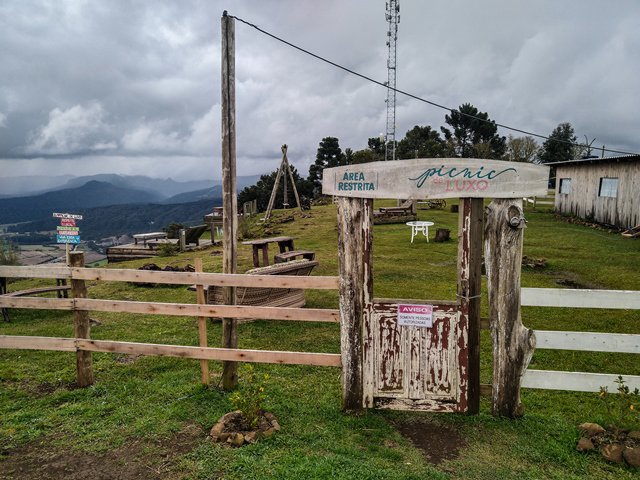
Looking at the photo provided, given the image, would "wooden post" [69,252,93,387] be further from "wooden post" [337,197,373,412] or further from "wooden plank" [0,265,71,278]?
"wooden post" [337,197,373,412]

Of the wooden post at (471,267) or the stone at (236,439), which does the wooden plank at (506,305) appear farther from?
the stone at (236,439)

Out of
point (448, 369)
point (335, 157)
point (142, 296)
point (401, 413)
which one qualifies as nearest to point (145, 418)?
point (401, 413)

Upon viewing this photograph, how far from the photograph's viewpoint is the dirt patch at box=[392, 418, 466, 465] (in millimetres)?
4148

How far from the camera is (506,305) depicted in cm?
465

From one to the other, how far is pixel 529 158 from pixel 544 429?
58968 mm

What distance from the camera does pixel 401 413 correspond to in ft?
16.3

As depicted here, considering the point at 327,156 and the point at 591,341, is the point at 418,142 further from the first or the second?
the point at 591,341

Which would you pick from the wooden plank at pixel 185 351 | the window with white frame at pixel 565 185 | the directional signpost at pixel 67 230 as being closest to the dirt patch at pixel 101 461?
the wooden plank at pixel 185 351

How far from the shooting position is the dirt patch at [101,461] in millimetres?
3865

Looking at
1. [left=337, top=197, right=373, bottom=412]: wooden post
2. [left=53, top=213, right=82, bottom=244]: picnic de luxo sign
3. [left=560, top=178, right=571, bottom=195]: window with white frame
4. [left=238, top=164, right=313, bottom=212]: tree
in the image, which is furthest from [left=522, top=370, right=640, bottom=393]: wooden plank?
[left=238, top=164, right=313, bottom=212]: tree

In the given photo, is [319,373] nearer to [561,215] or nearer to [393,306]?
[393,306]

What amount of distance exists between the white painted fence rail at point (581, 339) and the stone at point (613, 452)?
75 centimetres

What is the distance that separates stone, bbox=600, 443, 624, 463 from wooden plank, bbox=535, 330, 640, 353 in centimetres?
100

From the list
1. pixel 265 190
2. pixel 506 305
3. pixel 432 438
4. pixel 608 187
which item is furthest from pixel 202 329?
pixel 265 190
